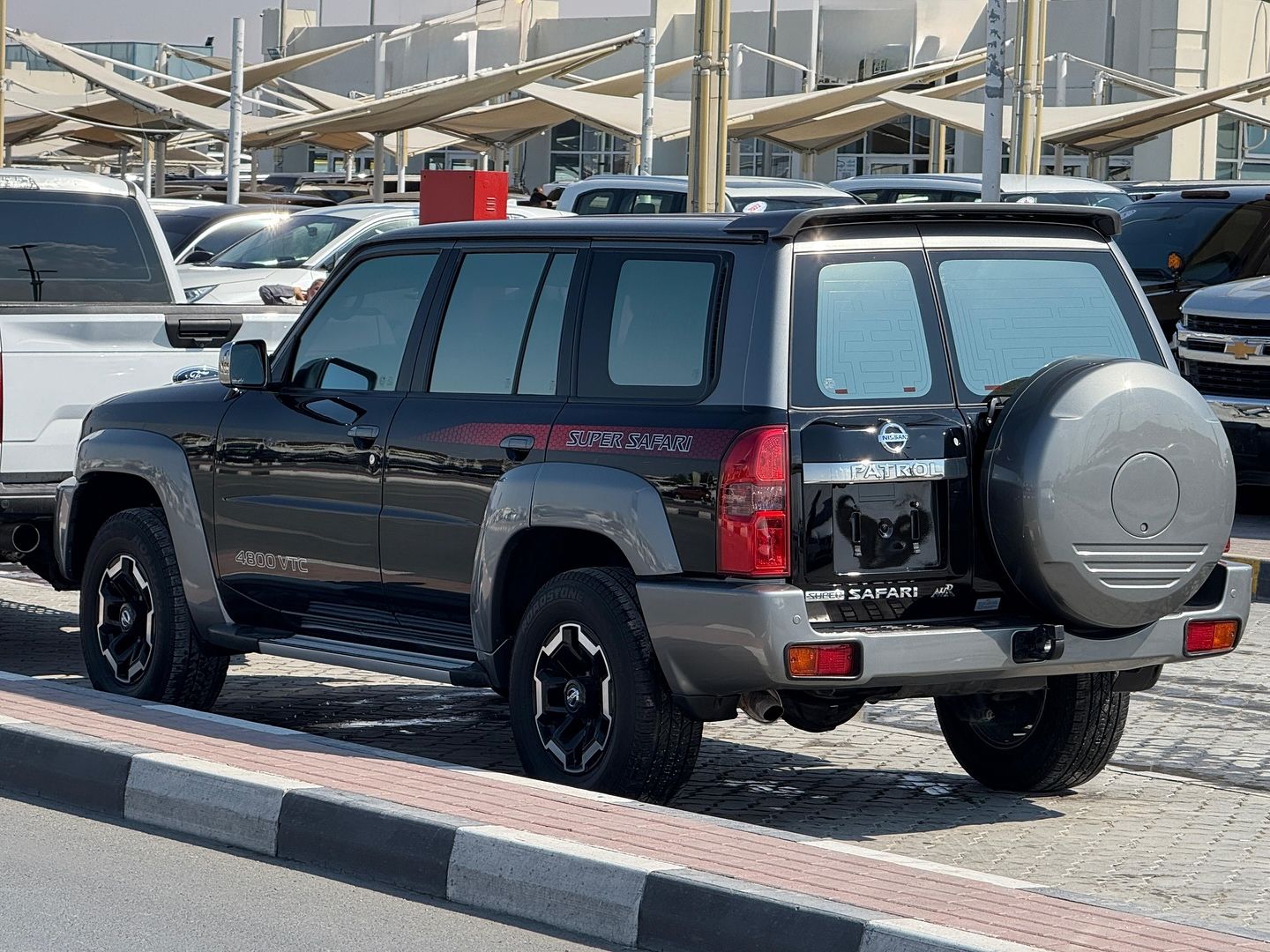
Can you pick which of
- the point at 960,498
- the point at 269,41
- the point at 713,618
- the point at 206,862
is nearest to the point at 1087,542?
the point at 960,498

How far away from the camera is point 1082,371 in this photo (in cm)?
594

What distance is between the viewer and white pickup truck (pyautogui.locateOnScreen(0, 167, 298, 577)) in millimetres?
8641

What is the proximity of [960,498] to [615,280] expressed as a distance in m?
1.26

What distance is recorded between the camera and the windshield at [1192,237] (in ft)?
53.8

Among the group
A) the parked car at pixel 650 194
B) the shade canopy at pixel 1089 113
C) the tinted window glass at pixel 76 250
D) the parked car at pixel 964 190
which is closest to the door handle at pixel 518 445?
the tinted window glass at pixel 76 250

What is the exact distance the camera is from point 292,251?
21.0m

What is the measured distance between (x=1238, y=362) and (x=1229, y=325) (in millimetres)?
304

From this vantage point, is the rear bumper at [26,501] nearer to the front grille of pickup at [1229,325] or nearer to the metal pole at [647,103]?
the front grille of pickup at [1229,325]

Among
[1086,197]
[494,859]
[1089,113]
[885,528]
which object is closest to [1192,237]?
[1086,197]

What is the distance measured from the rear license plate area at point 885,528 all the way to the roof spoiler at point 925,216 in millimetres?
774

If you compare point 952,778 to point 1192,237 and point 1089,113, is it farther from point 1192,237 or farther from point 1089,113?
point 1089,113

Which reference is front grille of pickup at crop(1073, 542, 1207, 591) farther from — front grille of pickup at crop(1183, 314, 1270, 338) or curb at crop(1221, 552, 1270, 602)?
front grille of pickup at crop(1183, 314, 1270, 338)

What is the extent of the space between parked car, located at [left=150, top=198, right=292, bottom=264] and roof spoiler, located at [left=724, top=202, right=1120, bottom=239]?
56.4 feet

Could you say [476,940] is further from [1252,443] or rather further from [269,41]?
[269,41]
